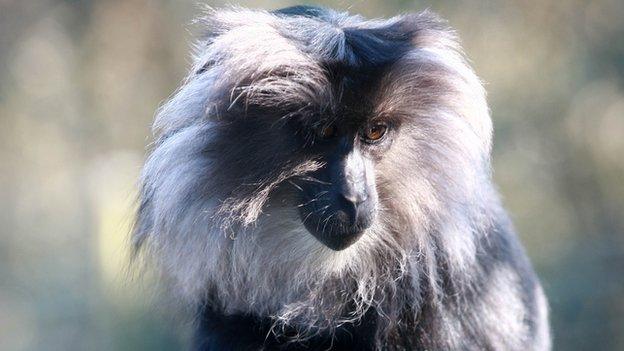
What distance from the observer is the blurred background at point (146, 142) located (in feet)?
23.1

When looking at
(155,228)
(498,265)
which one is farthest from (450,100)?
(155,228)

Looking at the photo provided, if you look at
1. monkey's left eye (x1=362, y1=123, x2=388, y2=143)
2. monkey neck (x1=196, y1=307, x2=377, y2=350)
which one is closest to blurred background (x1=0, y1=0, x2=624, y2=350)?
monkey neck (x1=196, y1=307, x2=377, y2=350)

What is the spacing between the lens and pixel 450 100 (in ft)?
9.23

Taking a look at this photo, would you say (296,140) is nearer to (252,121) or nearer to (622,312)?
(252,121)

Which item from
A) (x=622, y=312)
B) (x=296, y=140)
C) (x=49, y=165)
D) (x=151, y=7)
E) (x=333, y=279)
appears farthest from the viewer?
(x=49, y=165)

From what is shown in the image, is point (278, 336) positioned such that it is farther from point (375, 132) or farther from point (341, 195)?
point (375, 132)

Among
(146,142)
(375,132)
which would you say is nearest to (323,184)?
(375,132)

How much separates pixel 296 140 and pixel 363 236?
0.35m

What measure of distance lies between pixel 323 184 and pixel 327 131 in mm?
146

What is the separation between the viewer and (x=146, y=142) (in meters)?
6.87

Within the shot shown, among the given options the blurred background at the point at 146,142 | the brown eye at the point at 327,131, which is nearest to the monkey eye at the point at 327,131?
the brown eye at the point at 327,131

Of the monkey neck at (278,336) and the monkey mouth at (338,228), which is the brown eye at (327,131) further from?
the monkey neck at (278,336)

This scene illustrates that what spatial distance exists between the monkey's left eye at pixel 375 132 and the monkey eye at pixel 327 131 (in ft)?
0.32

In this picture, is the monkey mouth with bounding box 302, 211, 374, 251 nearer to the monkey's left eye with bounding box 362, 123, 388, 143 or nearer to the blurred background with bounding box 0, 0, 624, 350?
the monkey's left eye with bounding box 362, 123, 388, 143
